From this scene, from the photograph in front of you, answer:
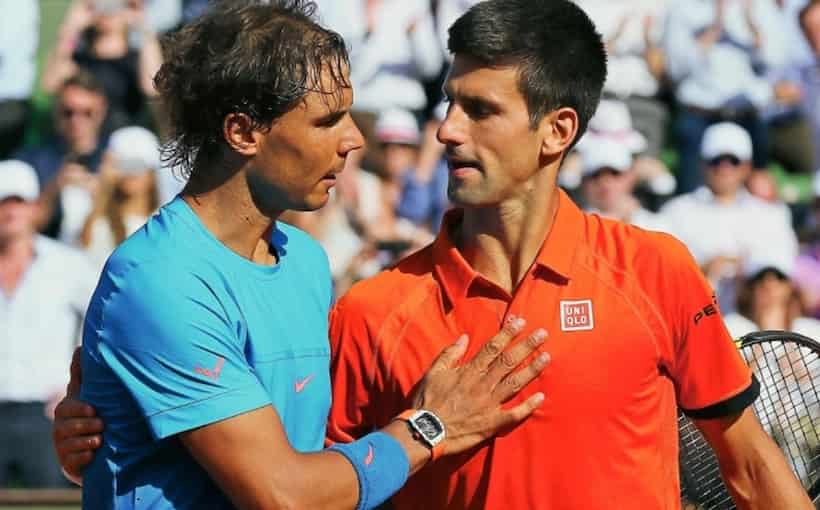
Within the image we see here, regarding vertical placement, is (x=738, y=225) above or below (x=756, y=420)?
below

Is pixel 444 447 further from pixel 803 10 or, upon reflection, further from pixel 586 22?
pixel 803 10

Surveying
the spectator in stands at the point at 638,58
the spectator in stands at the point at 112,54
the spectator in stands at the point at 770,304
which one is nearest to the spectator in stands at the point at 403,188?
the spectator in stands at the point at 638,58

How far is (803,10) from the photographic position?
345 inches

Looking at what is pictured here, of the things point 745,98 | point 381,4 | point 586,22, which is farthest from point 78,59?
point 586,22

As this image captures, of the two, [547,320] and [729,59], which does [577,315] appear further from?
[729,59]

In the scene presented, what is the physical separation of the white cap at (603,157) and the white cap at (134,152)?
209 centimetres

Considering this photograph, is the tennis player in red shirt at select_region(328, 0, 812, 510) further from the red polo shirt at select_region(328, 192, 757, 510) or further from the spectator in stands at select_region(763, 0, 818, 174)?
the spectator in stands at select_region(763, 0, 818, 174)

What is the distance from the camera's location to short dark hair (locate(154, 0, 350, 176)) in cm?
333

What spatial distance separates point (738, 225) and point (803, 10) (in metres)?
1.40

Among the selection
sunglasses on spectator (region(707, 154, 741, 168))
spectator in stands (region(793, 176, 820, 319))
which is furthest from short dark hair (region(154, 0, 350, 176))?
sunglasses on spectator (region(707, 154, 741, 168))

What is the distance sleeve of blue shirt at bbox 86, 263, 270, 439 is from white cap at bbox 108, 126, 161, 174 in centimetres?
506

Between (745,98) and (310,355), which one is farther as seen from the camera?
(745,98)

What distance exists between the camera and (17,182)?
8125 millimetres

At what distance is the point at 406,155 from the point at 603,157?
1060mm
